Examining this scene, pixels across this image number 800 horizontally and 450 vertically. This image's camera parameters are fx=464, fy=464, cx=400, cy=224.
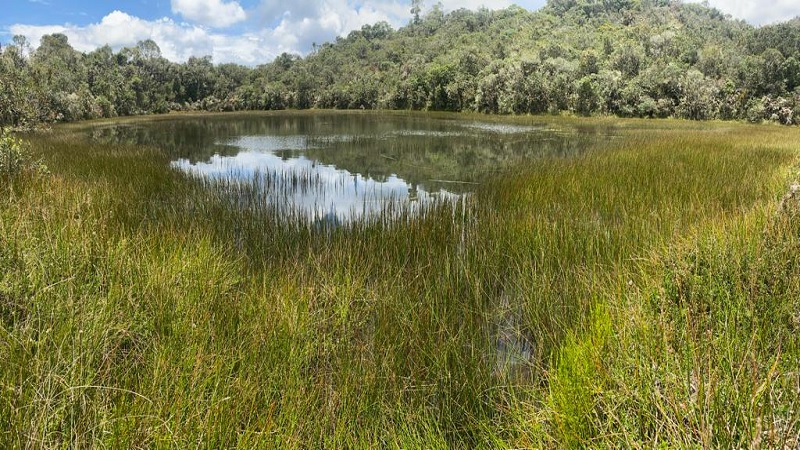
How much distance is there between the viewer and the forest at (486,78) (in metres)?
39.6

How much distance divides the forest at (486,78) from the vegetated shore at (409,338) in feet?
43.5

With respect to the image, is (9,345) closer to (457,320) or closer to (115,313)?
(115,313)

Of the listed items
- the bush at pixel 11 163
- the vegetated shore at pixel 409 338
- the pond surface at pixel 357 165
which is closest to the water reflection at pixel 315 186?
the pond surface at pixel 357 165

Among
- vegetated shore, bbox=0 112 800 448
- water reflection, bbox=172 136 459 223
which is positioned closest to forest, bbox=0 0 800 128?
water reflection, bbox=172 136 459 223

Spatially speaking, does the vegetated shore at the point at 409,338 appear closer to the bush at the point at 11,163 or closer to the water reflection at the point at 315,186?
the bush at the point at 11,163

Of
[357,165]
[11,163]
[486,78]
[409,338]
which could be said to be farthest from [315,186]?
[486,78]

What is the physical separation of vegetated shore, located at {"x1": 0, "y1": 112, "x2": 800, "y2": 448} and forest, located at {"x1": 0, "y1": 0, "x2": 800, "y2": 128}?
13.3 m

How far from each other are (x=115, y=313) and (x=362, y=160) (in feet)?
46.5

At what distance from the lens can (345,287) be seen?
14.4ft

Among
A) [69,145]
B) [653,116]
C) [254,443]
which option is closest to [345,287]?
[254,443]

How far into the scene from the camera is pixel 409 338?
3.62 m

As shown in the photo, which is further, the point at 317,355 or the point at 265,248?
the point at 265,248

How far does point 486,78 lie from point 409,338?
2169 inches

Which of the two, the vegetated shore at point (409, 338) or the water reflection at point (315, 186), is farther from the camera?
the water reflection at point (315, 186)
